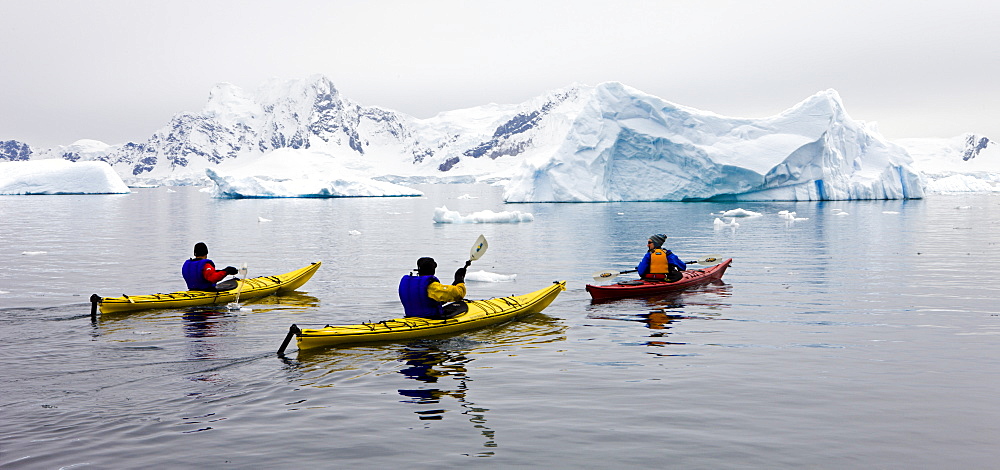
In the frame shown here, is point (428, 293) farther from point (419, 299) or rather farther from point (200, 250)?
point (200, 250)

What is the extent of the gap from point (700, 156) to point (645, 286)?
115ft

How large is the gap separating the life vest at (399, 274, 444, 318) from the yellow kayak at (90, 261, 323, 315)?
394 cm

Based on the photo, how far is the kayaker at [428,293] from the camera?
10.2 meters

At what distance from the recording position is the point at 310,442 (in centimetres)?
611

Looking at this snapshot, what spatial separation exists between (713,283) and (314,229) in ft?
78.5

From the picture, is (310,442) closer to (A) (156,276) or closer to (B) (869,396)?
(B) (869,396)

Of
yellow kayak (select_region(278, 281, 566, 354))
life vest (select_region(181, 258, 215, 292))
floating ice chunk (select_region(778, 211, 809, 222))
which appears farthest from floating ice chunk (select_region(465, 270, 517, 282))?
floating ice chunk (select_region(778, 211, 809, 222))

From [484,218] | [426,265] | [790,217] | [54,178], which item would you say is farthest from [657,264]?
[54,178]

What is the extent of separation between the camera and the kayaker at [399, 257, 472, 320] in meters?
10.2

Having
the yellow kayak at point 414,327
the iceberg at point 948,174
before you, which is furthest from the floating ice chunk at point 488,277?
the iceberg at point 948,174

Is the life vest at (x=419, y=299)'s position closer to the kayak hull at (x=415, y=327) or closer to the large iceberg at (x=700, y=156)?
the kayak hull at (x=415, y=327)

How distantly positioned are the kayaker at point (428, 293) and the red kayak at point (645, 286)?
4.01 metres

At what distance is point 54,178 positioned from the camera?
311ft

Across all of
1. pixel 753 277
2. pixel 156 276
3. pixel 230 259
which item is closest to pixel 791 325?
pixel 753 277
